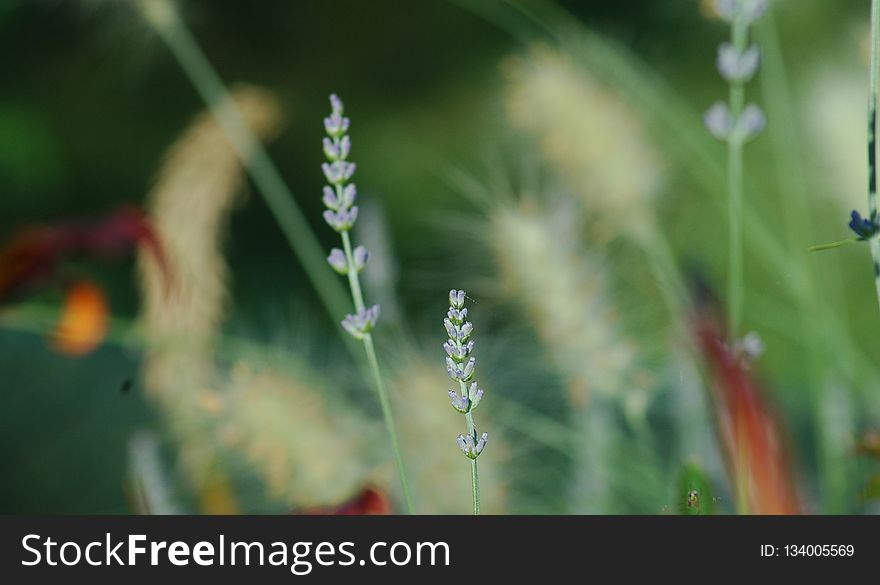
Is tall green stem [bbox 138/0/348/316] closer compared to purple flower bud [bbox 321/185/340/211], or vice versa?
purple flower bud [bbox 321/185/340/211]

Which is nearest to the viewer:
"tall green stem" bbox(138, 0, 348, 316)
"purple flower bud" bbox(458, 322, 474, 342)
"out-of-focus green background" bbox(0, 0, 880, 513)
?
"purple flower bud" bbox(458, 322, 474, 342)

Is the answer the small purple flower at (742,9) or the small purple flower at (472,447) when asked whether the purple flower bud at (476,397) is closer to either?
the small purple flower at (472,447)

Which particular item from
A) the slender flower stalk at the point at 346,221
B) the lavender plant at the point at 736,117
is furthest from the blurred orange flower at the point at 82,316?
the lavender plant at the point at 736,117

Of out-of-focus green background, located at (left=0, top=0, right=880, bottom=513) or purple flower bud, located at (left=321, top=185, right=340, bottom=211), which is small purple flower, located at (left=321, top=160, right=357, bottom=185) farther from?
out-of-focus green background, located at (left=0, top=0, right=880, bottom=513)

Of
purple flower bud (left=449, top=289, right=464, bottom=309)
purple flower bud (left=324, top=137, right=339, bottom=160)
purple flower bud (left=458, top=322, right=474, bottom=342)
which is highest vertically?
purple flower bud (left=324, top=137, right=339, bottom=160)

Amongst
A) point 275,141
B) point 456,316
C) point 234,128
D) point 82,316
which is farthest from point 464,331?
point 275,141

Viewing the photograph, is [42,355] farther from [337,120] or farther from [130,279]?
[337,120]

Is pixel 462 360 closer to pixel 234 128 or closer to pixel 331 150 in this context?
pixel 331 150

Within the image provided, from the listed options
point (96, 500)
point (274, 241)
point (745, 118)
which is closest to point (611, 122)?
point (745, 118)

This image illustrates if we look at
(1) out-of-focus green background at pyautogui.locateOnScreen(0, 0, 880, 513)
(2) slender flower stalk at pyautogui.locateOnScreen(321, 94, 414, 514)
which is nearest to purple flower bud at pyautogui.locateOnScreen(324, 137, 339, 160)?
(2) slender flower stalk at pyautogui.locateOnScreen(321, 94, 414, 514)
